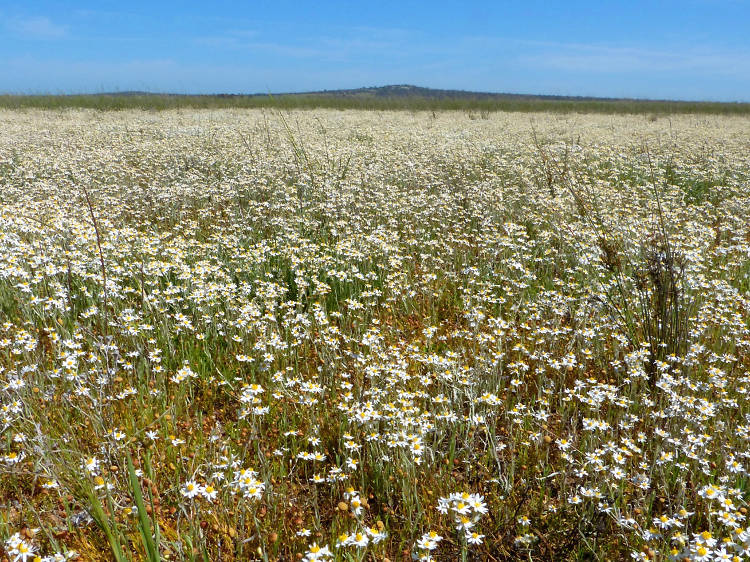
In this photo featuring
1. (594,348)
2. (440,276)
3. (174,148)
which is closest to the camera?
(594,348)

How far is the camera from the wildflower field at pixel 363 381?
7.80 ft

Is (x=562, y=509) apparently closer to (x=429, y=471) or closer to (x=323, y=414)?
(x=429, y=471)

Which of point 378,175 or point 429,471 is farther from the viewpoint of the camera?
point 378,175

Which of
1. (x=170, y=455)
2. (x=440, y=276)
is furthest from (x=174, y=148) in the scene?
(x=170, y=455)

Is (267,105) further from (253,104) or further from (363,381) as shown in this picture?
(363,381)

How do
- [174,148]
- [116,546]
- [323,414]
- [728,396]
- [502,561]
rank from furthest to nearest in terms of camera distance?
[174,148]
[728,396]
[323,414]
[502,561]
[116,546]

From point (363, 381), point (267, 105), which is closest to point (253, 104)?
point (267, 105)

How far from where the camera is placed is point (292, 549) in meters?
A: 2.43

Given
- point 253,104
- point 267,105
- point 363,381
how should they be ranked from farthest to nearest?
point 253,104 < point 267,105 < point 363,381

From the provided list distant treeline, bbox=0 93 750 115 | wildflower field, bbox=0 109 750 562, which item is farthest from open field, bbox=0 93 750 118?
wildflower field, bbox=0 109 750 562

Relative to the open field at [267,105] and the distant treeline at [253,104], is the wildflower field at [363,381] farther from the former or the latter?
→ the distant treeline at [253,104]

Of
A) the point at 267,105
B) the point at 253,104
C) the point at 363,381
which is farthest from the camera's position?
the point at 253,104

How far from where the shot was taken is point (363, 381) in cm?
356

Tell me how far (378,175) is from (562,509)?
23.3 ft
